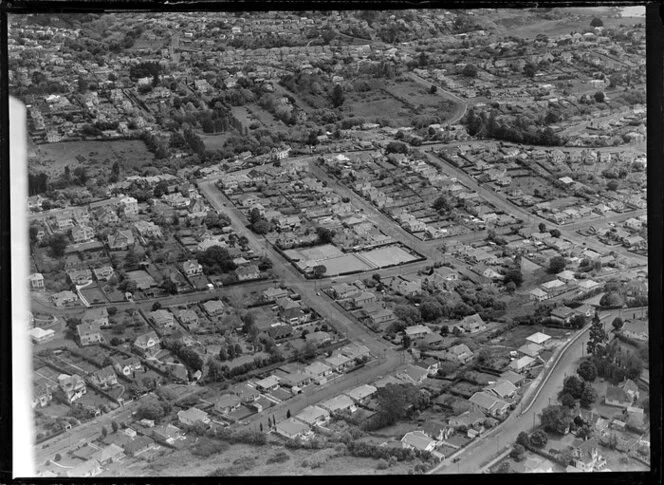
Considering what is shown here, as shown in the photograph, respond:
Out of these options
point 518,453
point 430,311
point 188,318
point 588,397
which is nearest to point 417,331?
point 430,311

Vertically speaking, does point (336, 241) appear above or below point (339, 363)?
above

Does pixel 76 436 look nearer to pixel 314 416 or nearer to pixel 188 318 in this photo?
pixel 188 318

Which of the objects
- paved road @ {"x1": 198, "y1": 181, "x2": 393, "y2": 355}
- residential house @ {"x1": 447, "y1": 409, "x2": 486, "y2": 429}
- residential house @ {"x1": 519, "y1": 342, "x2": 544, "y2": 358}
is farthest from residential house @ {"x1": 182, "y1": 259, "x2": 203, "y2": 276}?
residential house @ {"x1": 519, "y1": 342, "x2": 544, "y2": 358}

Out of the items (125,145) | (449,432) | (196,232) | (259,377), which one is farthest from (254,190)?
(449,432)

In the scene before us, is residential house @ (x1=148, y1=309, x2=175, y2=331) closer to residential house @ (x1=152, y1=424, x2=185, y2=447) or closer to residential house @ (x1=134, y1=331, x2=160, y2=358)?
residential house @ (x1=134, y1=331, x2=160, y2=358)

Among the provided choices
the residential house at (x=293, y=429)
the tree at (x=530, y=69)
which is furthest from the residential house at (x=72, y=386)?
the tree at (x=530, y=69)

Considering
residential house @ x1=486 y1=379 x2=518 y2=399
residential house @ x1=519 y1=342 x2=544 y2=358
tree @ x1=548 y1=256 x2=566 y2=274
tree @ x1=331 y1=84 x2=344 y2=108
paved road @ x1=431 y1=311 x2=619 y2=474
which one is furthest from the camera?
tree @ x1=331 y1=84 x2=344 y2=108

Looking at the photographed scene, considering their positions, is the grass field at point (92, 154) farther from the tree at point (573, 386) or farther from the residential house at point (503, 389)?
the tree at point (573, 386)
